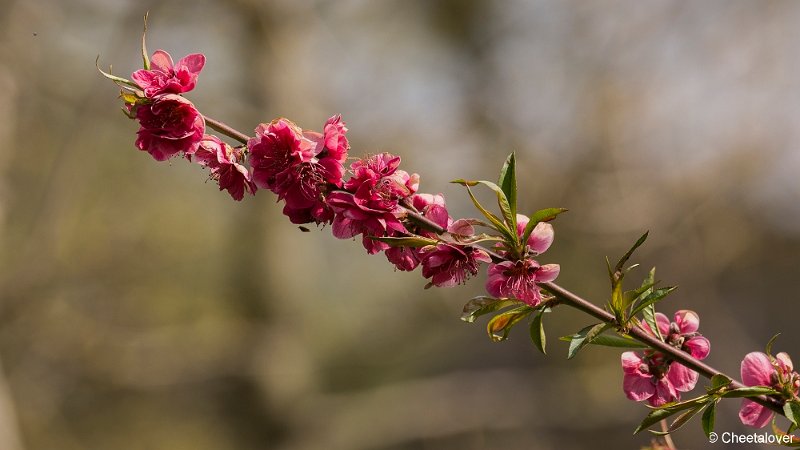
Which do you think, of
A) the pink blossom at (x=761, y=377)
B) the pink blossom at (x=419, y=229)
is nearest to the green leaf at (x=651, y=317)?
the pink blossom at (x=761, y=377)

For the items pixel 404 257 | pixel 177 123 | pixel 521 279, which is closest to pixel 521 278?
pixel 521 279

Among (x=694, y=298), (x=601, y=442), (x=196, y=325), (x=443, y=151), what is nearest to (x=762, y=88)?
(x=694, y=298)

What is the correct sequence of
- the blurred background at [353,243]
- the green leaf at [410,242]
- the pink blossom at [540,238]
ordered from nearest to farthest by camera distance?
the green leaf at [410,242] → the pink blossom at [540,238] → the blurred background at [353,243]

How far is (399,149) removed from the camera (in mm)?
5766

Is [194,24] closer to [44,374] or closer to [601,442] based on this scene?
[44,374]

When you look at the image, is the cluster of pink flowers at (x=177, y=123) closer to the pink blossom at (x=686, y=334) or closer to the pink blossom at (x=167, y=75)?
the pink blossom at (x=167, y=75)

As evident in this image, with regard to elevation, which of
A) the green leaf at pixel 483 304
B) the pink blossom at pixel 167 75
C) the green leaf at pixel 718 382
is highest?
the pink blossom at pixel 167 75

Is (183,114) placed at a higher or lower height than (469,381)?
lower

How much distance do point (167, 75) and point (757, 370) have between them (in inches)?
25.0

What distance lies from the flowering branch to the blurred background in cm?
416

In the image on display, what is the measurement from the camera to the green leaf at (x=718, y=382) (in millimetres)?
608

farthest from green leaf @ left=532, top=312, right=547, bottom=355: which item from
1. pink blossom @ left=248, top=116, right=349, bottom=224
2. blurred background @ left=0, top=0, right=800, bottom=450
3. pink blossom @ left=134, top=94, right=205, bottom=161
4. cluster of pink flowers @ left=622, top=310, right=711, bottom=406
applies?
blurred background @ left=0, top=0, right=800, bottom=450

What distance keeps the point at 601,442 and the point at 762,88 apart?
304 centimetres

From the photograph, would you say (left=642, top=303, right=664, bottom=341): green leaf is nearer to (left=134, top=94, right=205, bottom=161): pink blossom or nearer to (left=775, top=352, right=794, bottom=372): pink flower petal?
(left=775, top=352, right=794, bottom=372): pink flower petal
